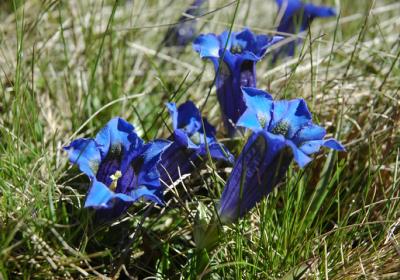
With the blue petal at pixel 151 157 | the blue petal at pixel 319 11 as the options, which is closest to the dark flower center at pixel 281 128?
the blue petal at pixel 151 157

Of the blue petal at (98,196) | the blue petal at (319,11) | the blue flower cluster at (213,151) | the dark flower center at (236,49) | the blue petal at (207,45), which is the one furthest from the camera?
the blue petal at (319,11)

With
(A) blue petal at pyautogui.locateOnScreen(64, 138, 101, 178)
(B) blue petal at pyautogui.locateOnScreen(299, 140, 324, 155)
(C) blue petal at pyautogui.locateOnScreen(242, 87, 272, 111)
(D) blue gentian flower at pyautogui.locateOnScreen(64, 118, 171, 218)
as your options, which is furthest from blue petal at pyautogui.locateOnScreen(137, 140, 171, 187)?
(B) blue petal at pyautogui.locateOnScreen(299, 140, 324, 155)

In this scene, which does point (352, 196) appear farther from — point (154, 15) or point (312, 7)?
point (154, 15)

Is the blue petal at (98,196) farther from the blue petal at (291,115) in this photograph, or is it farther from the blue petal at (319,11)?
the blue petal at (319,11)

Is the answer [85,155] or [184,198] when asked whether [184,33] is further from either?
[85,155]

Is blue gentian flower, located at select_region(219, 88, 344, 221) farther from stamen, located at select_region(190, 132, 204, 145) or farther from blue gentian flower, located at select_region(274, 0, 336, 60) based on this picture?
blue gentian flower, located at select_region(274, 0, 336, 60)

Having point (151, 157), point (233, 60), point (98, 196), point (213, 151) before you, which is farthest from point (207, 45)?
point (98, 196)

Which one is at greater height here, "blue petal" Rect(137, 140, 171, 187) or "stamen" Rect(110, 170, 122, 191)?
"blue petal" Rect(137, 140, 171, 187)

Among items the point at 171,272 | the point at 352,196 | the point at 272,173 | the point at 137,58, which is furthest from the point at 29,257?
the point at 137,58
